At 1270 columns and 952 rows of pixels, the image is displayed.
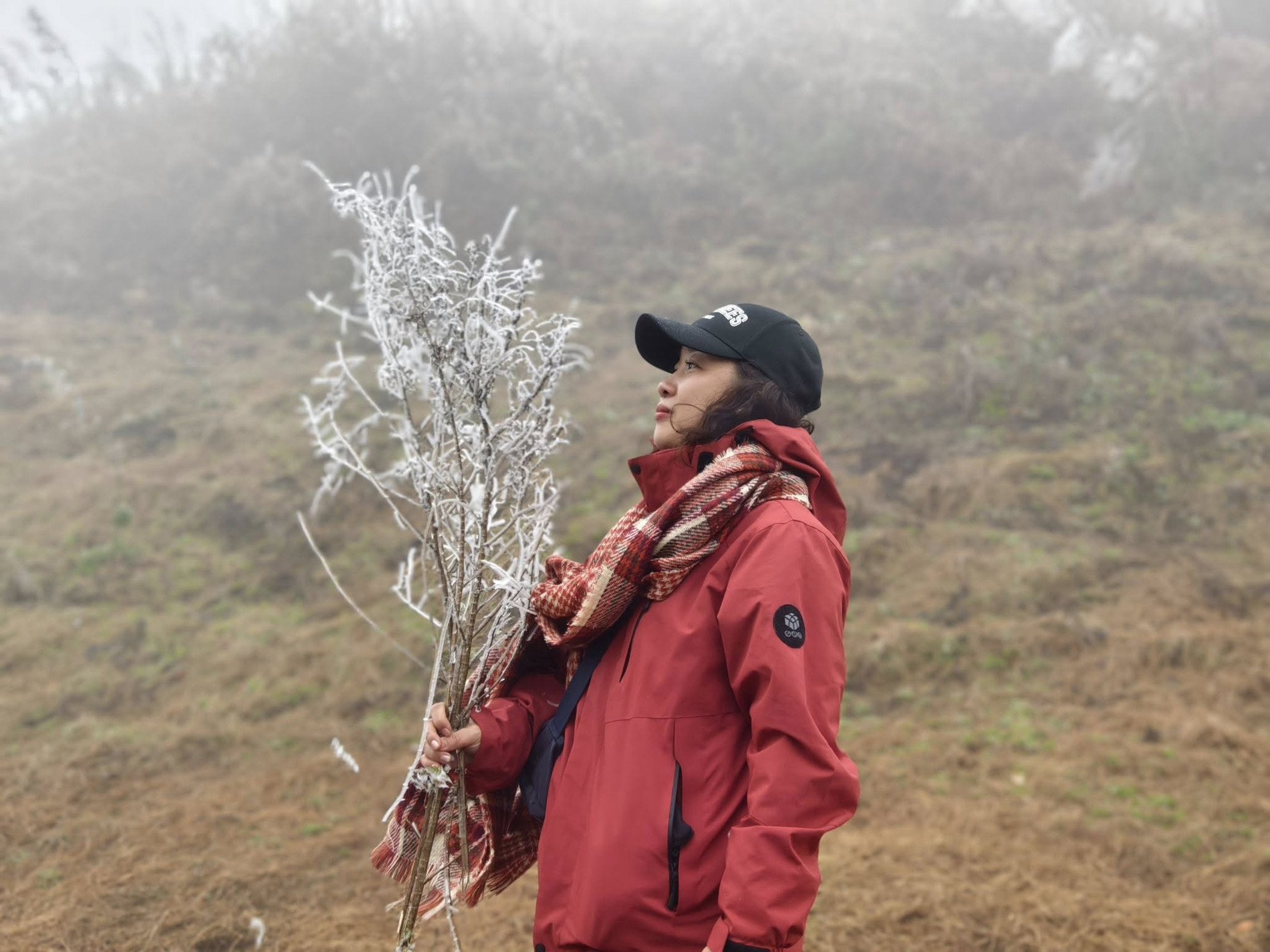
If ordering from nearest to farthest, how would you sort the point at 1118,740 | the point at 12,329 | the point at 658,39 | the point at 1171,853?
the point at 1171,853 → the point at 1118,740 → the point at 12,329 → the point at 658,39

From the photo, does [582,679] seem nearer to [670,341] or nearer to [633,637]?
[633,637]

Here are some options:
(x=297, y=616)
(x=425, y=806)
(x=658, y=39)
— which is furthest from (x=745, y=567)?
(x=658, y=39)

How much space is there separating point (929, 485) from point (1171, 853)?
4.90 m

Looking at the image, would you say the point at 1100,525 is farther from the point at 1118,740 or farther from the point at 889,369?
the point at 889,369

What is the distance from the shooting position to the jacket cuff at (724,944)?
135 cm

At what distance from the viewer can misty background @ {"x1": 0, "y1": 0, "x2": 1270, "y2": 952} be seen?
14.5 ft

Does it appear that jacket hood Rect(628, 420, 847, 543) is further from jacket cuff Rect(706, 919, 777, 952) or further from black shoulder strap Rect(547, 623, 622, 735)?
jacket cuff Rect(706, 919, 777, 952)

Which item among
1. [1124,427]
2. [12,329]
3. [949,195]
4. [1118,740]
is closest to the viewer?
[1118,740]

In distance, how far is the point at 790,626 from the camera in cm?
148

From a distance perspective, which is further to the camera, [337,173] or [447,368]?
[337,173]

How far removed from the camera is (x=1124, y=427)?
9445mm

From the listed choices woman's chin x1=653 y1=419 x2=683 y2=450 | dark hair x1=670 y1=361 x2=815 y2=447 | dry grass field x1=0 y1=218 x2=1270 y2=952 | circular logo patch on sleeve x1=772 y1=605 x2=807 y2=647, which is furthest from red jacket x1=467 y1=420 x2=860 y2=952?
dry grass field x1=0 y1=218 x2=1270 y2=952

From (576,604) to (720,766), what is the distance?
0.48 meters

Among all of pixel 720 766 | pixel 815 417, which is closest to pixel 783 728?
pixel 720 766
